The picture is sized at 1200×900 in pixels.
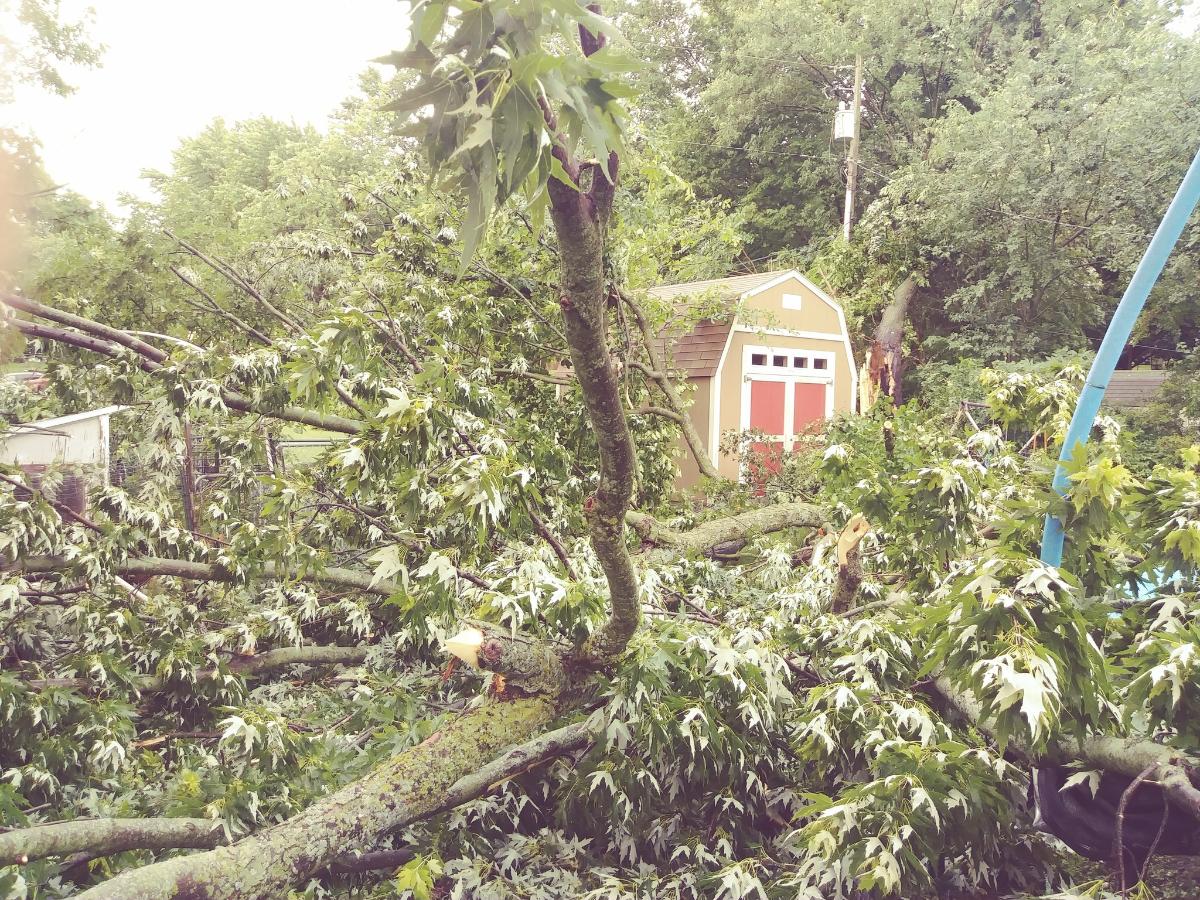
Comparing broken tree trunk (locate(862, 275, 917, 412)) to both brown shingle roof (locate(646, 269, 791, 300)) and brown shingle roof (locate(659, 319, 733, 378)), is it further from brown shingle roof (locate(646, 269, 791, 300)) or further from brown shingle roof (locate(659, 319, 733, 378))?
brown shingle roof (locate(659, 319, 733, 378))

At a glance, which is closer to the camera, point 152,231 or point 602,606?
point 602,606

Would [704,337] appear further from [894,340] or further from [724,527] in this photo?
[894,340]

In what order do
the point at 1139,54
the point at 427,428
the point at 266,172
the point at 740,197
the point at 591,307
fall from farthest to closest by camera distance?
1. the point at 266,172
2. the point at 740,197
3. the point at 1139,54
4. the point at 427,428
5. the point at 591,307

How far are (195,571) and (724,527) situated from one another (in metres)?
3.39

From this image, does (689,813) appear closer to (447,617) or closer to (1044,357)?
(447,617)

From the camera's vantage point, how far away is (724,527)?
18.2ft

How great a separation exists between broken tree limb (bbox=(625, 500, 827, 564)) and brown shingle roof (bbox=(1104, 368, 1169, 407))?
11449 millimetres

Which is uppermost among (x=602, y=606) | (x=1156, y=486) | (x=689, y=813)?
(x=1156, y=486)

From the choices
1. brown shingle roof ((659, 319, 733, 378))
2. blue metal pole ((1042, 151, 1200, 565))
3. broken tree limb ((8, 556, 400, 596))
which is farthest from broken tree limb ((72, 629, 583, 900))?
brown shingle roof ((659, 319, 733, 378))

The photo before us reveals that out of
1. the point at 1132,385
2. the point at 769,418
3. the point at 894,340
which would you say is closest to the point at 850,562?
the point at 769,418

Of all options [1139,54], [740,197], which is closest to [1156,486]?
[1139,54]

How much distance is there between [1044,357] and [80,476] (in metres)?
14.8

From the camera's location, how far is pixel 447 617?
118 inches

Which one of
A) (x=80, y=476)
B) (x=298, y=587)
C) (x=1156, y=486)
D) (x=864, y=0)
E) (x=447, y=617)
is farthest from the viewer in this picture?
(x=864, y=0)
